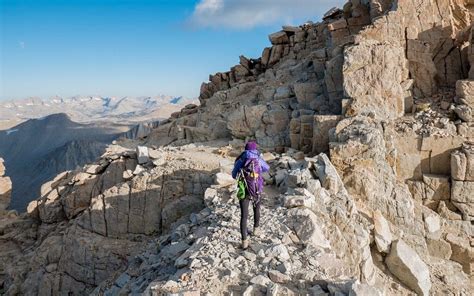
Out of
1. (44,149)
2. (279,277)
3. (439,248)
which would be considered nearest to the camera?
(279,277)

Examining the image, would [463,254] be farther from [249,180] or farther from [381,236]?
[249,180]

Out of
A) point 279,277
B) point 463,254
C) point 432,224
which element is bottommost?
point 463,254

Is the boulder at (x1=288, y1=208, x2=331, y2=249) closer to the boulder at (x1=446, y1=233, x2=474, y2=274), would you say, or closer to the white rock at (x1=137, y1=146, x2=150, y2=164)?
the boulder at (x1=446, y1=233, x2=474, y2=274)

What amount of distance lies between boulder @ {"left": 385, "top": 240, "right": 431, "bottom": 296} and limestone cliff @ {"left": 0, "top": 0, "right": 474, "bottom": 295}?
0.13ft

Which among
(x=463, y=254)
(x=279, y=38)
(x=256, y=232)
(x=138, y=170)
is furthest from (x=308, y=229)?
(x=279, y=38)

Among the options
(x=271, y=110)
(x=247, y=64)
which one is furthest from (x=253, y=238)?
(x=247, y=64)

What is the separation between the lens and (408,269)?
39.1 feet

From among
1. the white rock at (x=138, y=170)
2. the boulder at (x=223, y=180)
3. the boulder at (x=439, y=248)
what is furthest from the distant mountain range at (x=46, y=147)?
the boulder at (x=439, y=248)

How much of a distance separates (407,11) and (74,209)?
2411 centimetres

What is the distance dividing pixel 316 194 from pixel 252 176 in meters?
3.62

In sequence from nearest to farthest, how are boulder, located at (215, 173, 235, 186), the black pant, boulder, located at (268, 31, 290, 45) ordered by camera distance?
the black pant → boulder, located at (215, 173, 235, 186) → boulder, located at (268, 31, 290, 45)

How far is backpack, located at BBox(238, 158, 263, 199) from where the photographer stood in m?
9.63

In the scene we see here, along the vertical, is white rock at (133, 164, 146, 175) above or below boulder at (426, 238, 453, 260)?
above

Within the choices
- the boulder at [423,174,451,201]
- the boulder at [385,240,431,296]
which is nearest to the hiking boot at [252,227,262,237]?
the boulder at [385,240,431,296]
